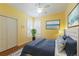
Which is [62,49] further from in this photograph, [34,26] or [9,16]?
[9,16]

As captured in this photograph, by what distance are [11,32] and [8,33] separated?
0.08 m

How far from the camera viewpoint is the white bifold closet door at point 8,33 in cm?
174

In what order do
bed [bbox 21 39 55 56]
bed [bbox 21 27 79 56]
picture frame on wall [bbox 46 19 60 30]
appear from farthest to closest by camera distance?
1. picture frame on wall [bbox 46 19 60 30]
2. bed [bbox 21 39 55 56]
3. bed [bbox 21 27 79 56]

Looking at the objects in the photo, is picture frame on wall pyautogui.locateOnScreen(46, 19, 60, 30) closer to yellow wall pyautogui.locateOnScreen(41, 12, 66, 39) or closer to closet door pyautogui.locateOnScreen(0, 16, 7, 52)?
yellow wall pyautogui.locateOnScreen(41, 12, 66, 39)

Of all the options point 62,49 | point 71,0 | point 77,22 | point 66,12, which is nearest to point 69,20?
point 66,12

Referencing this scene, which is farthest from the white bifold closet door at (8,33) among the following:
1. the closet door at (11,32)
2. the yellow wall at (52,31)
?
the yellow wall at (52,31)

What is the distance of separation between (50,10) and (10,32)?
0.93 m

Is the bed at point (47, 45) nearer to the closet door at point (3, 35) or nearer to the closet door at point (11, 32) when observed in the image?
the closet door at point (11, 32)

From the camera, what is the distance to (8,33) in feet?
6.30

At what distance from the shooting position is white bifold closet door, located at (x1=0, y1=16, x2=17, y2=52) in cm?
174

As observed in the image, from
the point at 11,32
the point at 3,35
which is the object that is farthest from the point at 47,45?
the point at 3,35

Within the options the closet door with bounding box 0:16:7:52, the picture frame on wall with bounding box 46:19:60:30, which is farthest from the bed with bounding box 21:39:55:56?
the closet door with bounding box 0:16:7:52

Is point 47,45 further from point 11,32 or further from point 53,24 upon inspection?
point 11,32

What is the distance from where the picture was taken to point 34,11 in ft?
5.60
